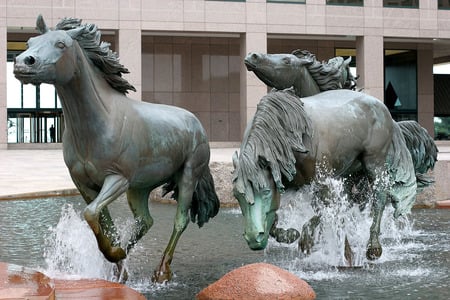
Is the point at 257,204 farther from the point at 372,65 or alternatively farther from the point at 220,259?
the point at 372,65

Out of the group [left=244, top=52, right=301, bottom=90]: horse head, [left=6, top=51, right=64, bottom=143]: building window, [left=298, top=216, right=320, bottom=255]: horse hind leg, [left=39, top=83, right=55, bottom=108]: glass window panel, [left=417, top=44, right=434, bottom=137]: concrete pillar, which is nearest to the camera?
[left=298, top=216, right=320, bottom=255]: horse hind leg

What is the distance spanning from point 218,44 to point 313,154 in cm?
3684

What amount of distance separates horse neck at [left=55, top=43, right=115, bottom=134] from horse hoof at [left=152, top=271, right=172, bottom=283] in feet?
4.59

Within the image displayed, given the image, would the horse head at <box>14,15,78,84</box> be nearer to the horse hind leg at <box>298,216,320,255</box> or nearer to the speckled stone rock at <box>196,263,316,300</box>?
the speckled stone rock at <box>196,263,316,300</box>

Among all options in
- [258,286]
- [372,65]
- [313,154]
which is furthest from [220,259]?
[372,65]

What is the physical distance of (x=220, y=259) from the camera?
7059 mm

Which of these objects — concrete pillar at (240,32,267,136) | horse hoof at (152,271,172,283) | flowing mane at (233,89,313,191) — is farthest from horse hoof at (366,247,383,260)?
concrete pillar at (240,32,267,136)

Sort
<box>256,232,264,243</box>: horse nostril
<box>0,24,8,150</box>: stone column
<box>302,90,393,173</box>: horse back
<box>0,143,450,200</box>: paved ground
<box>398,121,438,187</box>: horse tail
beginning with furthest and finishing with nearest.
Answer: <box>0,24,8,150</box>: stone column
<box>0,143,450,200</box>: paved ground
<box>398,121,438,187</box>: horse tail
<box>302,90,393,173</box>: horse back
<box>256,232,264,243</box>: horse nostril

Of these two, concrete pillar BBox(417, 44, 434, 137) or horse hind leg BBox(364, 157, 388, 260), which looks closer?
horse hind leg BBox(364, 157, 388, 260)

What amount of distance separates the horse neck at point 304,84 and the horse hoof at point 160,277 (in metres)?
2.78

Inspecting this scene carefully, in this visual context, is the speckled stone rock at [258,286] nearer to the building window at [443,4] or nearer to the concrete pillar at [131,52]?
the concrete pillar at [131,52]

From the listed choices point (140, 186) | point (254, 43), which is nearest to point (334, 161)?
point (140, 186)

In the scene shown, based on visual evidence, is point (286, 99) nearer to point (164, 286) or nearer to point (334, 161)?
point (334, 161)

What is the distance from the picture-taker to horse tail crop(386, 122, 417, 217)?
731 centimetres
